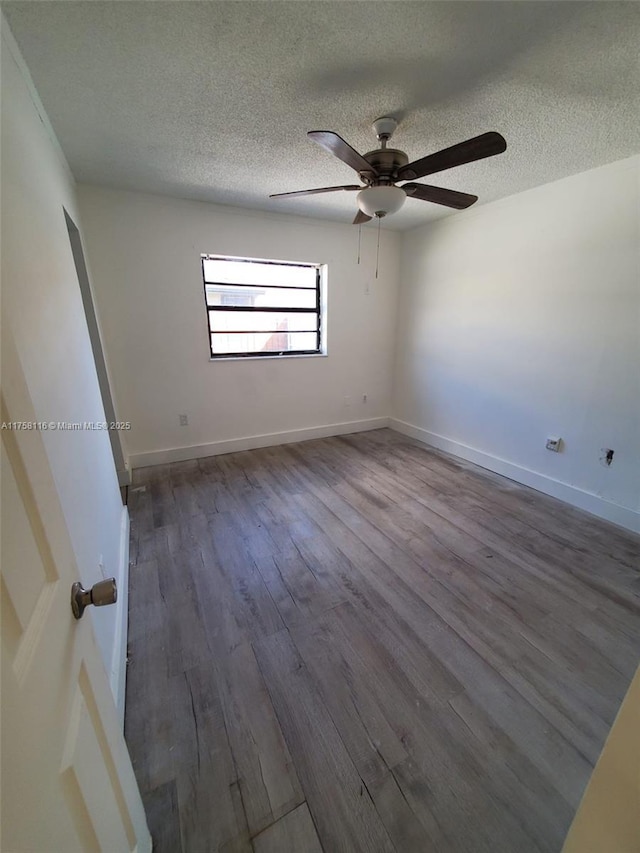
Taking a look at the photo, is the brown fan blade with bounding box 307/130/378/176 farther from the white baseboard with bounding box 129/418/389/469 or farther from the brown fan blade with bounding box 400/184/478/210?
the white baseboard with bounding box 129/418/389/469

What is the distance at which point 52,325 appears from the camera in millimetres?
1280

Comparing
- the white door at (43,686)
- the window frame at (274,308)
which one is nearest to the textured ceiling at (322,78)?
the window frame at (274,308)

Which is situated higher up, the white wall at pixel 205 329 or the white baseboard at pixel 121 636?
the white wall at pixel 205 329

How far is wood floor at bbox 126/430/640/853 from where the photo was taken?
1.01 metres

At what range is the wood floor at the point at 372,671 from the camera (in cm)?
101

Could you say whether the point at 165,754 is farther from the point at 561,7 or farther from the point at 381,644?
the point at 561,7

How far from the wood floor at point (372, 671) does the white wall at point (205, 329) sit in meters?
1.13

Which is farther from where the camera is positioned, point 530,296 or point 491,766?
point 530,296

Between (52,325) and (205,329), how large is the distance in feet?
6.93

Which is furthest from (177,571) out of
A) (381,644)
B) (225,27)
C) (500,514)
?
(225,27)

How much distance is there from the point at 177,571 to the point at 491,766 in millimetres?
1673

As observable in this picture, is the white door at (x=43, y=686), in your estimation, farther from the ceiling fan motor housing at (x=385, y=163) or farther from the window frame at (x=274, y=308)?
the window frame at (x=274, y=308)

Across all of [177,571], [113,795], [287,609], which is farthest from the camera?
[177,571]

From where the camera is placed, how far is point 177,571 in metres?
1.97
